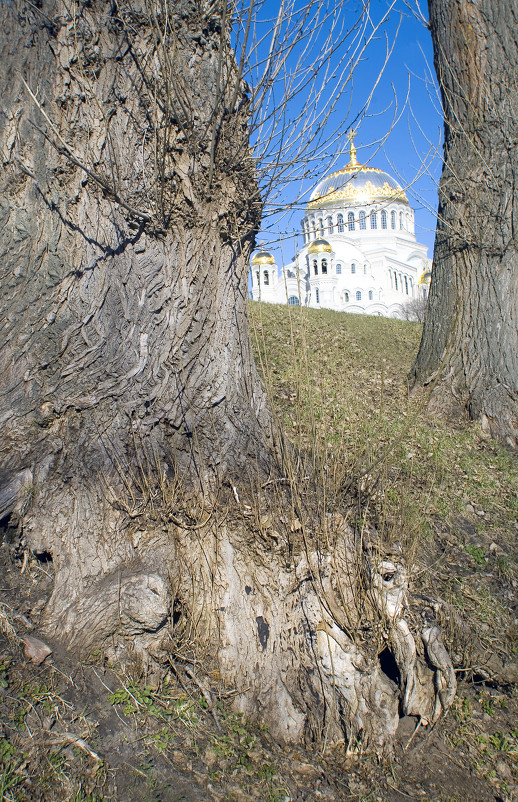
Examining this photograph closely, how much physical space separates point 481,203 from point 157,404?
3987mm

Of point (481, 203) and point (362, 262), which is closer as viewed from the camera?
point (481, 203)

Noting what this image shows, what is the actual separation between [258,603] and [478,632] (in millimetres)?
1299

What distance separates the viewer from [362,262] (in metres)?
56.1

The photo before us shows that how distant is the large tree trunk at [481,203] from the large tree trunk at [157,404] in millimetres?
2761

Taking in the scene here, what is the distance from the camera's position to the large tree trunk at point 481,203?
4934 millimetres

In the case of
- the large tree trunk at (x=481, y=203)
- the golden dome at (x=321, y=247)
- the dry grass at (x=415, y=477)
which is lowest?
the dry grass at (x=415, y=477)

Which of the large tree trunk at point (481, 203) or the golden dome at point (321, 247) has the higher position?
the golden dome at point (321, 247)

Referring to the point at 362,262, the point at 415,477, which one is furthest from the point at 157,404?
the point at 362,262

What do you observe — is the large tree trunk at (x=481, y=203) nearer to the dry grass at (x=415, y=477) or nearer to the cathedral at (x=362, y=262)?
the dry grass at (x=415, y=477)

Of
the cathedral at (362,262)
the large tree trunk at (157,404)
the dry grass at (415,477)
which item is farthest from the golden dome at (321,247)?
the large tree trunk at (157,404)

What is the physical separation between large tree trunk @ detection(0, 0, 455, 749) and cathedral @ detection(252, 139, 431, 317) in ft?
141

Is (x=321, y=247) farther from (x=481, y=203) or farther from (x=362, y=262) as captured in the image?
(x=481, y=203)

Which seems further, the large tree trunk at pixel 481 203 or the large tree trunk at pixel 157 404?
the large tree trunk at pixel 481 203

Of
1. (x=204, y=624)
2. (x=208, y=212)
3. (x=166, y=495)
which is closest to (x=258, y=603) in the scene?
(x=204, y=624)
